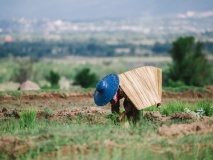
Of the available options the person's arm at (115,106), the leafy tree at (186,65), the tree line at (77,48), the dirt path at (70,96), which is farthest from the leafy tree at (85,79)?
the tree line at (77,48)

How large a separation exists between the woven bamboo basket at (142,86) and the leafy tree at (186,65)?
2588 centimetres

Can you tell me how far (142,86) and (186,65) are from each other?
2691cm

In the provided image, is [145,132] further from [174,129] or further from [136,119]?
[136,119]

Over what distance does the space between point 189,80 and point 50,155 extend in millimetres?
29656

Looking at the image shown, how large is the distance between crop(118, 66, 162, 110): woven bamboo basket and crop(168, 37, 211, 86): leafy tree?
25.9 metres

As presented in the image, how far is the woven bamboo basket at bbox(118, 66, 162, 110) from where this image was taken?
9.63 m

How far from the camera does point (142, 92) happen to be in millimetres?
9719

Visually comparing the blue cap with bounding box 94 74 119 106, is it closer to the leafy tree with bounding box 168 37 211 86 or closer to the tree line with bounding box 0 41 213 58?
the leafy tree with bounding box 168 37 211 86

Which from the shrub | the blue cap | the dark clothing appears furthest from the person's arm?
the shrub

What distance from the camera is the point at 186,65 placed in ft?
119

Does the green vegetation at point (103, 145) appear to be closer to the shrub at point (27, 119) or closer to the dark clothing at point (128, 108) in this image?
the dark clothing at point (128, 108)

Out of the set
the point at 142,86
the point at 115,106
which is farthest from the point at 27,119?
the point at 142,86

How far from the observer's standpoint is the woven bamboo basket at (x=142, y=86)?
9.63 meters

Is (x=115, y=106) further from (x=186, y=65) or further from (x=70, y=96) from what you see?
(x=186, y=65)
